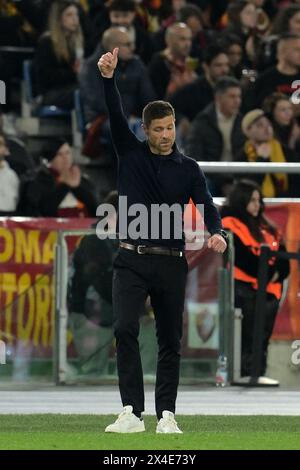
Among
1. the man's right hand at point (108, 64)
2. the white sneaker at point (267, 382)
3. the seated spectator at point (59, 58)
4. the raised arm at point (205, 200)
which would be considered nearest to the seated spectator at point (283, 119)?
the seated spectator at point (59, 58)

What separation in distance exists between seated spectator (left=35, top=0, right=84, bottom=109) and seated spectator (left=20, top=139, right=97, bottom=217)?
2246 millimetres

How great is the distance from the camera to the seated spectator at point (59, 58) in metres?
18.5

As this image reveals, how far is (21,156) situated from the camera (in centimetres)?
1708

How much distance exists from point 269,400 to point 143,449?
14.6ft

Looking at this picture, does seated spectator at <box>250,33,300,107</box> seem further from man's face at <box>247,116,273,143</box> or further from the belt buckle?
the belt buckle

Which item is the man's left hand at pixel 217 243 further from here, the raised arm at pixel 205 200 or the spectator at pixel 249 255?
the spectator at pixel 249 255

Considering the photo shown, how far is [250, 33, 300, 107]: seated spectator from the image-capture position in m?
18.3

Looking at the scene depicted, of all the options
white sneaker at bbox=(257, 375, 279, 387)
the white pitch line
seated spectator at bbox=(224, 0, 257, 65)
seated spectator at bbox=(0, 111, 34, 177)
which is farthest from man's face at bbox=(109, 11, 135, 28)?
the white pitch line

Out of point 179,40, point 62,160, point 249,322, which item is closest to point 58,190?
point 62,160

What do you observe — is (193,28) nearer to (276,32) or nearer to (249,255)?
(276,32)

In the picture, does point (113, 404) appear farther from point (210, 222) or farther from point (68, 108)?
point (68, 108)

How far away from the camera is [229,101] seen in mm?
17328

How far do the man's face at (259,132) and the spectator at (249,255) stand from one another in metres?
1.96

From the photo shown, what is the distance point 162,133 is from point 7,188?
20.8 feet
